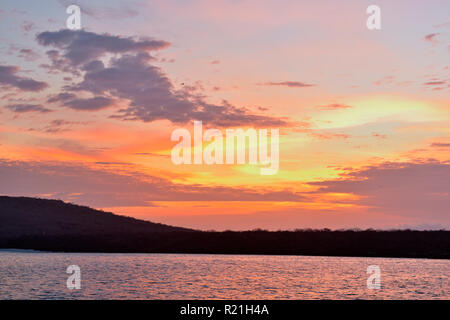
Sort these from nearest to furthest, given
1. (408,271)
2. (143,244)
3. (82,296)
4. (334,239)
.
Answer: (82,296) < (408,271) < (334,239) < (143,244)

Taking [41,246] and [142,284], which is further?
[41,246]

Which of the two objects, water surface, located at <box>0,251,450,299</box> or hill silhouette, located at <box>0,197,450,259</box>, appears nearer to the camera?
water surface, located at <box>0,251,450,299</box>

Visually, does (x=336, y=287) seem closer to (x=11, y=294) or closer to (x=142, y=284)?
(x=142, y=284)


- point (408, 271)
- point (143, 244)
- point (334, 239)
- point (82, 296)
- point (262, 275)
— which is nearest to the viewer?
point (82, 296)

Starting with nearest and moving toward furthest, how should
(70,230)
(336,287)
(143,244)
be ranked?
(336,287)
(143,244)
(70,230)

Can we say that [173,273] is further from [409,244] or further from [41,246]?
[41,246]

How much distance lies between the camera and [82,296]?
152ft

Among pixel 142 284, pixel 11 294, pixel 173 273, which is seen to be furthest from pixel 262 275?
pixel 11 294

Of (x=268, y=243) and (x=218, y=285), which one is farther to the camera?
(x=268, y=243)

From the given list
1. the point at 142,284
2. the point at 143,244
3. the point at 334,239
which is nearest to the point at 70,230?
the point at 143,244

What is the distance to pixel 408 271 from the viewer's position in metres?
78.1

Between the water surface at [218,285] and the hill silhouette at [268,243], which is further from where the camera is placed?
the hill silhouette at [268,243]
